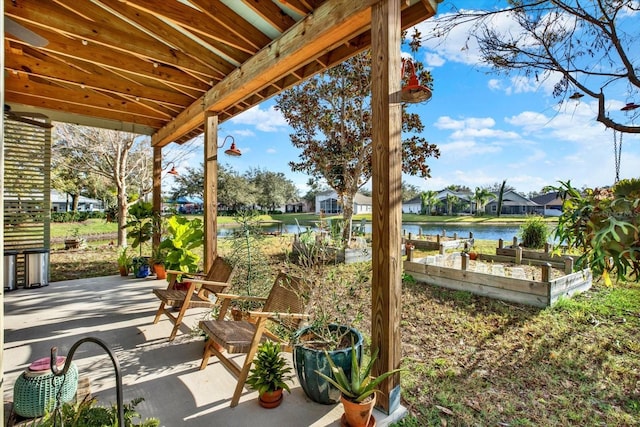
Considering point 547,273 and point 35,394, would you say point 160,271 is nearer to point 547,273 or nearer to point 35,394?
point 35,394

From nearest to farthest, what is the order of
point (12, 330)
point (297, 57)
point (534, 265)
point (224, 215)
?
point (297, 57) → point (12, 330) → point (534, 265) → point (224, 215)

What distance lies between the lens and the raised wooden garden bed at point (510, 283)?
437 cm

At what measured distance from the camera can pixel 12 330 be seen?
3500 mm

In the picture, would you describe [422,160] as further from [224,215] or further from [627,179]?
[224,215]

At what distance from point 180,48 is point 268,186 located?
88.3 ft

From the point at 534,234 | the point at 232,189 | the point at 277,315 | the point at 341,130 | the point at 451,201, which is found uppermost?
the point at 232,189

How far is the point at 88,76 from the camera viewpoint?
4199 mm

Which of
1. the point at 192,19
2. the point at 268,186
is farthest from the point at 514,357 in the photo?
the point at 268,186

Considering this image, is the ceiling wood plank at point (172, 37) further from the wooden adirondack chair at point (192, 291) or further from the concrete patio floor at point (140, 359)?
the concrete patio floor at point (140, 359)

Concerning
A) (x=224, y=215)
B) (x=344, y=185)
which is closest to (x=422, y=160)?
(x=344, y=185)

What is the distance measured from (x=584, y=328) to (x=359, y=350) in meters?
3.28

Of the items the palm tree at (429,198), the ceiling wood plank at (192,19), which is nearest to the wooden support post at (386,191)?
the ceiling wood plank at (192,19)

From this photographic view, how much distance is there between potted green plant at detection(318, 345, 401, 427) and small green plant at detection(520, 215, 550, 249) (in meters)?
8.60

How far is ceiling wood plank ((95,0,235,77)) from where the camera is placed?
3.04 m
